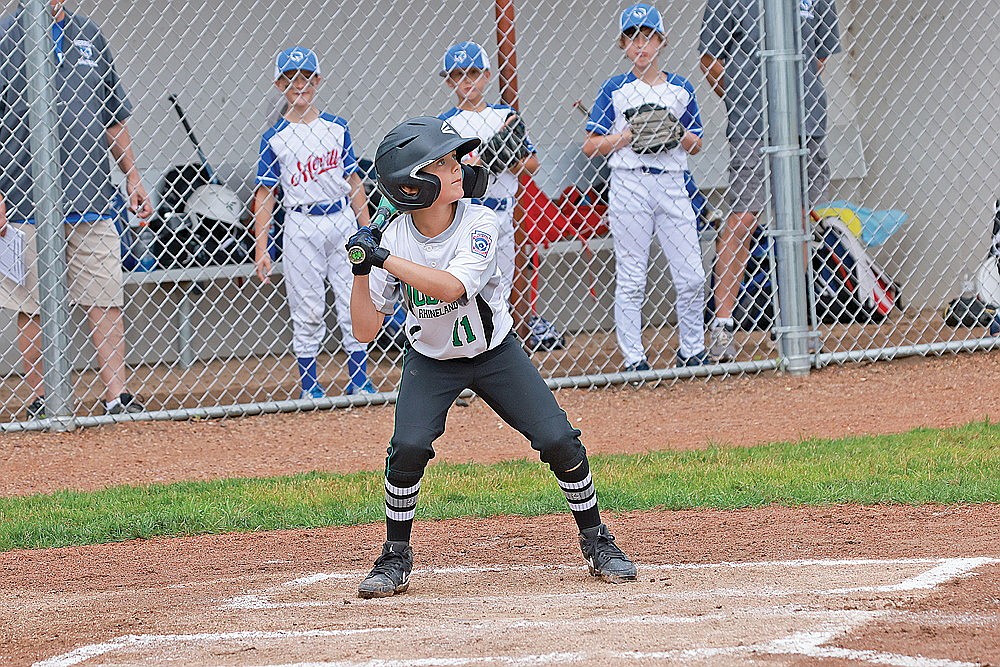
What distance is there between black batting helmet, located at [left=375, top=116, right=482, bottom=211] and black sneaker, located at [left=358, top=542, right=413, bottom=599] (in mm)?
984

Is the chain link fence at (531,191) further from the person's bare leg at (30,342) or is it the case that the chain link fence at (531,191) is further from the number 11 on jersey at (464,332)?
the number 11 on jersey at (464,332)

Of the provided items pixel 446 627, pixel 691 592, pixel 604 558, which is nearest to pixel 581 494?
pixel 604 558

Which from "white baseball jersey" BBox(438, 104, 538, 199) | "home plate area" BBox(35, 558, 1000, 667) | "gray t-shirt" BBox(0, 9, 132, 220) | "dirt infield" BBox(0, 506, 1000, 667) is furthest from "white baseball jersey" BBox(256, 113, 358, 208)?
"home plate area" BBox(35, 558, 1000, 667)

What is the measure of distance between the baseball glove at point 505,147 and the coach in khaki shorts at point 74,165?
182 cm

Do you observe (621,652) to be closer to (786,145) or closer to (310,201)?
(310,201)

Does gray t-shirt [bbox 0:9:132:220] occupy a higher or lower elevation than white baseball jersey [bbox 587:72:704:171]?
lower

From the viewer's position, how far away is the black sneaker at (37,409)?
→ 22.3 ft

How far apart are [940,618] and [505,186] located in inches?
181

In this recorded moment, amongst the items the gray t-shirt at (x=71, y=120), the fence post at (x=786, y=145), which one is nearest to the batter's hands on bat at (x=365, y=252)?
the gray t-shirt at (x=71, y=120)

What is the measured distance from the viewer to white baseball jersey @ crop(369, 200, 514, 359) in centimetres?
377

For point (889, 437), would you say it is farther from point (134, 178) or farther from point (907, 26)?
point (907, 26)

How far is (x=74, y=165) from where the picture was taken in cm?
676

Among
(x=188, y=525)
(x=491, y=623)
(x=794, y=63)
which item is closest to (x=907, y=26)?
(x=794, y=63)

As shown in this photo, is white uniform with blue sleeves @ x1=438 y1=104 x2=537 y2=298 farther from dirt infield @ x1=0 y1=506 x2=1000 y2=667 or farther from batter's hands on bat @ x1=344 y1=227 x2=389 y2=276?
batter's hands on bat @ x1=344 y1=227 x2=389 y2=276
